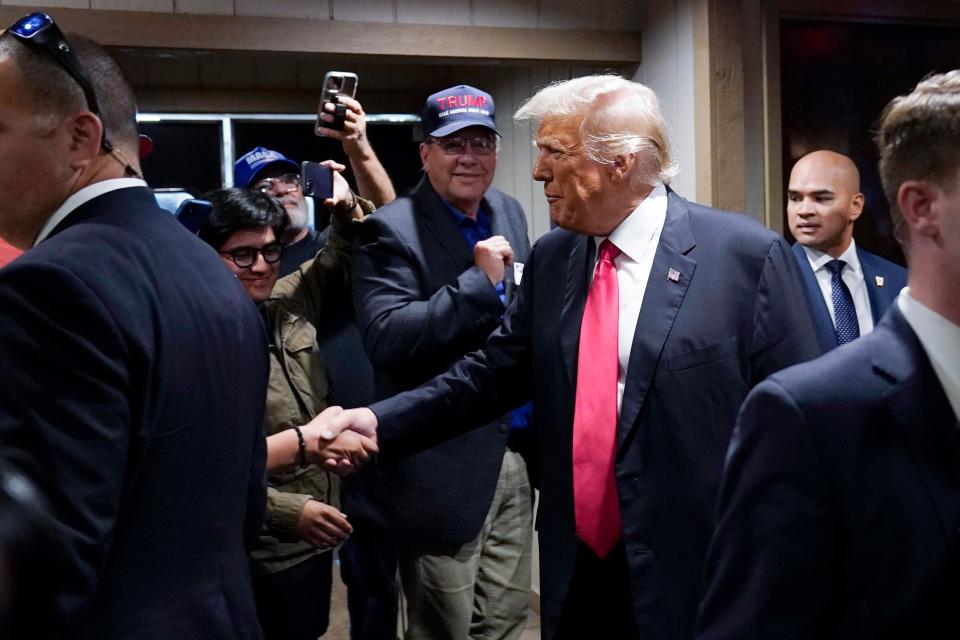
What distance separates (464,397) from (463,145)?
839mm

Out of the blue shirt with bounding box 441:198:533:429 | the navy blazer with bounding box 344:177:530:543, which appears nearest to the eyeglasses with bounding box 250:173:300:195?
the navy blazer with bounding box 344:177:530:543

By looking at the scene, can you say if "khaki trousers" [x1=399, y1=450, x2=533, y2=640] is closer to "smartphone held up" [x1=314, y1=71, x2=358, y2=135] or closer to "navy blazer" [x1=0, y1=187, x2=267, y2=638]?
"smartphone held up" [x1=314, y1=71, x2=358, y2=135]

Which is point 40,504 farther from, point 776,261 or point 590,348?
point 776,261

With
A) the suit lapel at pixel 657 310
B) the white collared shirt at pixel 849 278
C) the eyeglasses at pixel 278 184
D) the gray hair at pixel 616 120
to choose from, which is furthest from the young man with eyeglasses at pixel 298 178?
the white collared shirt at pixel 849 278

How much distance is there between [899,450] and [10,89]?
3.76ft

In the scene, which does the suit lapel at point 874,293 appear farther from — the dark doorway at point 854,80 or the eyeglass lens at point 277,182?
the eyeglass lens at point 277,182

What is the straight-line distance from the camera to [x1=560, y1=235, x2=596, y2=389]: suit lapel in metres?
1.99

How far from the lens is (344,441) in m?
2.26

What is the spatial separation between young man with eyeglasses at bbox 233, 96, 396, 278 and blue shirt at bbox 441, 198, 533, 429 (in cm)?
41

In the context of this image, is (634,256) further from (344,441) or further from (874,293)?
(874,293)

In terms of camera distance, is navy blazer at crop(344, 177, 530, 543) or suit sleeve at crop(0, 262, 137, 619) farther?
navy blazer at crop(344, 177, 530, 543)

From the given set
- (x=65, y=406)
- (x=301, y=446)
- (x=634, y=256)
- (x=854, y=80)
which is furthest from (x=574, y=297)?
(x=854, y=80)

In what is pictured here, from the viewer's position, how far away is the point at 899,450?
1.05 metres

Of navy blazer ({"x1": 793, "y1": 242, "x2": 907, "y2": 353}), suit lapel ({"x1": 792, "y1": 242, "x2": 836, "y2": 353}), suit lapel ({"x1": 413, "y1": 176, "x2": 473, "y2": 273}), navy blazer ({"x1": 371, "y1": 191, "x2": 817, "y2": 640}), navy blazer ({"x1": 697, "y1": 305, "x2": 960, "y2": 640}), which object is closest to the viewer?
navy blazer ({"x1": 697, "y1": 305, "x2": 960, "y2": 640})
